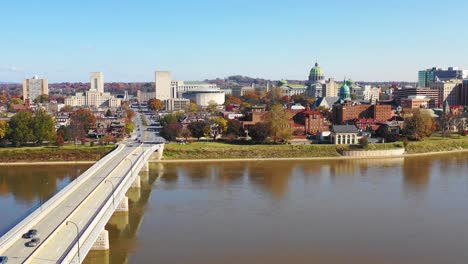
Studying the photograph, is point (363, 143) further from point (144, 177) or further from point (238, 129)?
point (144, 177)

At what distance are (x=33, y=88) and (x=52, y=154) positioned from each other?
67368 mm

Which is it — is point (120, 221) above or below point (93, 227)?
below

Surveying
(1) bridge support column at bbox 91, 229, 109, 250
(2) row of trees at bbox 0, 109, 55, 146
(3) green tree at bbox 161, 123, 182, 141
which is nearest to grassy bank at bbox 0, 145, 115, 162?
(2) row of trees at bbox 0, 109, 55, 146

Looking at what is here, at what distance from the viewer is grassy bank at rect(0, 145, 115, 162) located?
29.8m

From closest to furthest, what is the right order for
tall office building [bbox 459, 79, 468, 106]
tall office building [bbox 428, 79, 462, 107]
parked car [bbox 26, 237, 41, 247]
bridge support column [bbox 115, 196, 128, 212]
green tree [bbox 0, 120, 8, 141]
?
parked car [bbox 26, 237, 41, 247]
bridge support column [bbox 115, 196, 128, 212]
green tree [bbox 0, 120, 8, 141]
tall office building [bbox 459, 79, 468, 106]
tall office building [bbox 428, 79, 462, 107]

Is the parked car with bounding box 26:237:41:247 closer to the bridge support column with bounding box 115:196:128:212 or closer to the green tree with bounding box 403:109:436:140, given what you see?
the bridge support column with bounding box 115:196:128:212

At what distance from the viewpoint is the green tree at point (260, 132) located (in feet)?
107

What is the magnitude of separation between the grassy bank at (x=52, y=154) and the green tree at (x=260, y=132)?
8.82 m

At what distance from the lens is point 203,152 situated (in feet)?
100

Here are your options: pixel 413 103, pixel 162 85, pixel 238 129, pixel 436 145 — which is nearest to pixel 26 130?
pixel 238 129

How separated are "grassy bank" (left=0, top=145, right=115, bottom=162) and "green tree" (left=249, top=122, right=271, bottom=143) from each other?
28.9 ft

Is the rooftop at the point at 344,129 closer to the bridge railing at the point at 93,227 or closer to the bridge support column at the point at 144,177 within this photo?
the bridge support column at the point at 144,177

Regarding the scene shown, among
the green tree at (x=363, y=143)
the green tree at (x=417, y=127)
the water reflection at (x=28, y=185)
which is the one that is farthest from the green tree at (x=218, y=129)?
the green tree at (x=417, y=127)

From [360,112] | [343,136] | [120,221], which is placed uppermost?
[360,112]
